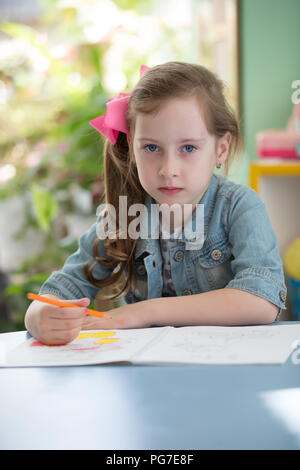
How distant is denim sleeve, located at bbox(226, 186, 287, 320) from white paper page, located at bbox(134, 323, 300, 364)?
0.28ft

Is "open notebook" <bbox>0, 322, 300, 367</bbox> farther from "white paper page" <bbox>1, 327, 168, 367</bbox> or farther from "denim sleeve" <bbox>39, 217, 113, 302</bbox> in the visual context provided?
"denim sleeve" <bbox>39, 217, 113, 302</bbox>

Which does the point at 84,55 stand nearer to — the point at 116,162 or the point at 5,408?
the point at 116,162

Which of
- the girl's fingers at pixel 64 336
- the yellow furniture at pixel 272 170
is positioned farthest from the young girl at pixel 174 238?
the yellow furniture at pixel 272 170

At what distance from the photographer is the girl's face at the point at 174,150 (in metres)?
0.85

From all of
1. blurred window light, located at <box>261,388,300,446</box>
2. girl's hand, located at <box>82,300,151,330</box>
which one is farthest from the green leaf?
blurred window light, located at <box>261,388,300,446</box>

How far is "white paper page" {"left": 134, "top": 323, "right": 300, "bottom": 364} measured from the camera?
22.9 inches

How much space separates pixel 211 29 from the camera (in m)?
2.55

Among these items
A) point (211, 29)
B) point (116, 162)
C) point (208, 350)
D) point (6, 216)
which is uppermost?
point (211, 29)

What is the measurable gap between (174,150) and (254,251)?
198 millimetres

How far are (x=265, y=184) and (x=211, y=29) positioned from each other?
1077mm

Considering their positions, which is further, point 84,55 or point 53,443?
point 84,55

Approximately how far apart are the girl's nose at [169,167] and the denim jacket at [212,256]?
134 millimetres
